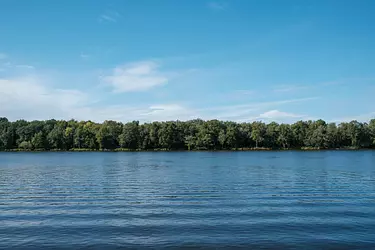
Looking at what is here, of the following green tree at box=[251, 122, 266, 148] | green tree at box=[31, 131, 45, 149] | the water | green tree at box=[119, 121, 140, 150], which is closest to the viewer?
the water

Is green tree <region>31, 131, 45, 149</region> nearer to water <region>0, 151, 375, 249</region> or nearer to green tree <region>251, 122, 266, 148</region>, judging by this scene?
green tree <region>251, 122, 266, 148</region>

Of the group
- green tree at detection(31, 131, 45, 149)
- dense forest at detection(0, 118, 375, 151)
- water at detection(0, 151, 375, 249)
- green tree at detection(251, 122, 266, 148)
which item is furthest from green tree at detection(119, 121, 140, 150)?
water at detection(0, 151, 375, 249)

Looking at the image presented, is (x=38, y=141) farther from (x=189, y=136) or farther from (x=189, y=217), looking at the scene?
(x=189, y=217)

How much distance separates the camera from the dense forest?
552 ft

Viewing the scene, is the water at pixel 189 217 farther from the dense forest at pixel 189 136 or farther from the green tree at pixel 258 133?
the green tree at pixel 258 133

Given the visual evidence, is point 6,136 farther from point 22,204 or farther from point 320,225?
point 320,225

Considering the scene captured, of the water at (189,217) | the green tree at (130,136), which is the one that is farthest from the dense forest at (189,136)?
the water at (189,217)

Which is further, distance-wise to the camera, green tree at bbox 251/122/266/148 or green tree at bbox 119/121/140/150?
green tree at bbox 251/122/266/148

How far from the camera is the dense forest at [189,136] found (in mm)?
168375

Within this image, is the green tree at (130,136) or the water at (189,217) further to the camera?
the green tree at (130,136)

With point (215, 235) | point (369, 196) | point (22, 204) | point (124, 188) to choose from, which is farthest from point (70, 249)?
point (369, 196)

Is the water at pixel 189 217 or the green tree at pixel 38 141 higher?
the green tree at pixel 38 141

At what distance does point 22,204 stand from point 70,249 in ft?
37.1

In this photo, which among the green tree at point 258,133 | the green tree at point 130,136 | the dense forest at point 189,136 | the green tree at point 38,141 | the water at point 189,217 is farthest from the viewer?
the green tree at point 258,133
